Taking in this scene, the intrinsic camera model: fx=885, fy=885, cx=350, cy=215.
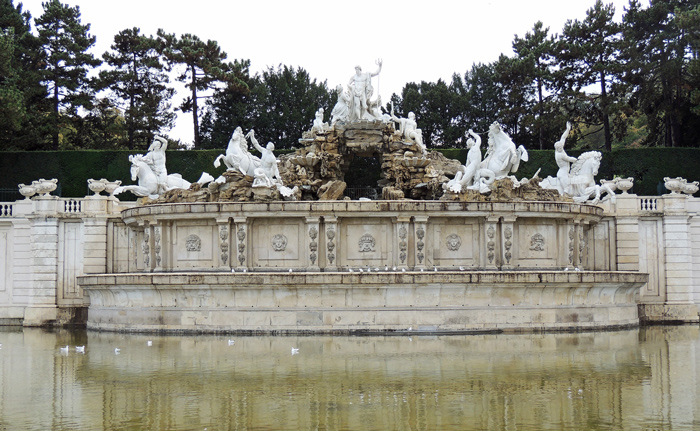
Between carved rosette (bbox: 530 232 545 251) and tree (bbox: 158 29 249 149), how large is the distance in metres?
29.1

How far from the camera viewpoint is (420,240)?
27.8m

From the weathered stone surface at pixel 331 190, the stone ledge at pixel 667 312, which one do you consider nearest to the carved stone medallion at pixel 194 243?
the weathered stone surface at pixel 331 190

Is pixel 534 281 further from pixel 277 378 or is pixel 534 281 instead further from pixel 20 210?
pixel 20 210

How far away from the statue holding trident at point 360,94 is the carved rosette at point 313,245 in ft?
26.0

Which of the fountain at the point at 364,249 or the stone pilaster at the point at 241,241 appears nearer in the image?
the fountain at the point at 364,249

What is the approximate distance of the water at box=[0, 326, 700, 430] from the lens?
12.4 m

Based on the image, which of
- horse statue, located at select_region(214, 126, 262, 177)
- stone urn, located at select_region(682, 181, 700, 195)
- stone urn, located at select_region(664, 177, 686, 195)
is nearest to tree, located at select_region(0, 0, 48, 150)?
horse statue, located at select_region(214, 126, 262, 177)

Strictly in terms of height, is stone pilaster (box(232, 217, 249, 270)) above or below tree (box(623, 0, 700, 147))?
below

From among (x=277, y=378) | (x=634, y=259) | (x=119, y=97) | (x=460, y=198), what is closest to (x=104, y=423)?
(x=277, y=378)

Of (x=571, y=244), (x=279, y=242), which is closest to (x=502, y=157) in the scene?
(x=571, y=244)

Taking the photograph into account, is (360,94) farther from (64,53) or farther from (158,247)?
(64,53)

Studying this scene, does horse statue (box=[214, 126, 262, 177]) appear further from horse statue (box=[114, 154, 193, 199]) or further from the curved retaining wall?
the curved retaining wall

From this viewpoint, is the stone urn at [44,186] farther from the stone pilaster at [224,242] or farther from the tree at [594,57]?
the tree at [594,57]

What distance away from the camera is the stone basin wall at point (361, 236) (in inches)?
1088
